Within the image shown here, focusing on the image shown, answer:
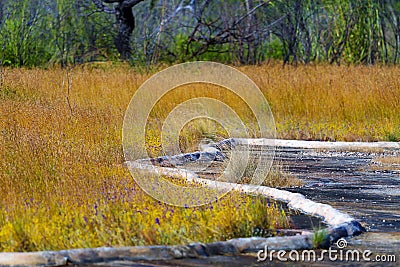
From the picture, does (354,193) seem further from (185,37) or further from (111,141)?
(185,37)

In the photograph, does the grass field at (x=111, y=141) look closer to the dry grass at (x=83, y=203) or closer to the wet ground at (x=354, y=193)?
the dry grass at (x=83, y=203)

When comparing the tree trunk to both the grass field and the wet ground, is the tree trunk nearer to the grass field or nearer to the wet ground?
the grass field

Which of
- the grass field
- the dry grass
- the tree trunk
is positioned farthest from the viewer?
the tree trunk

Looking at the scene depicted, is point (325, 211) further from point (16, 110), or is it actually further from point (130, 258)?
point (16, 110)

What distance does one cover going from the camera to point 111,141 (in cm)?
1134

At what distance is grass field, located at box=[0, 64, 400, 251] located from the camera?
20.9 ft

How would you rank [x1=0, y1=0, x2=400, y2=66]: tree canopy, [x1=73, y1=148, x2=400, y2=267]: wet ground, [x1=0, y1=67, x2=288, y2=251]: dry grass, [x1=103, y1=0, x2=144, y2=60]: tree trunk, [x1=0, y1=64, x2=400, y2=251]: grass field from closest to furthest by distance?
[x1=73, y1=148, x2=400, y2=267]: wet ground → [x1=0, y1=67, x2=288, y2=251]: dry grass → [x1=0, y1=64, x2=400, y2=251]: grass field → [x1=0, y1=0, x2=400, y2=66]: tree canopy → [x1=103, y1=0, x2=144, y2=60]: tree trunk

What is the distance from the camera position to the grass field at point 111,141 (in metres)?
6.36

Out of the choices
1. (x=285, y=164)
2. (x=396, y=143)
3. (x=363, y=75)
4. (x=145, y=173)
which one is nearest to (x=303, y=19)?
(x=363, y=75)

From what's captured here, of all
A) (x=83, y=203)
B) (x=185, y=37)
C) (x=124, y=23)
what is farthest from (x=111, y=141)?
(x=185, y=37)

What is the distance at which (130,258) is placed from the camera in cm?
578

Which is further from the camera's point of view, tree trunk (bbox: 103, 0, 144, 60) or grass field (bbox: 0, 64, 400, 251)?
tree trunk (bbox: 103, 0, 144, 60)

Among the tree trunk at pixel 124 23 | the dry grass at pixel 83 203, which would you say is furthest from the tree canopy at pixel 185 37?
the dry grass at pixel 83 203

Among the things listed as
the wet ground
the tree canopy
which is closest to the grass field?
the wet ground
